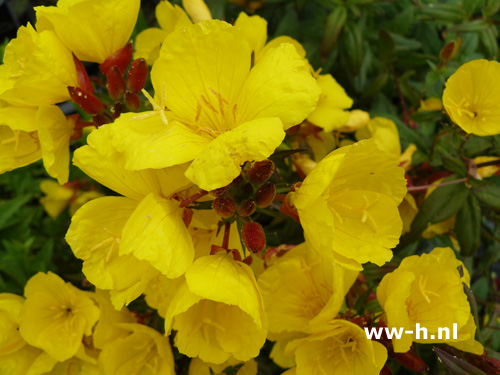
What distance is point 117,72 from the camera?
980mm

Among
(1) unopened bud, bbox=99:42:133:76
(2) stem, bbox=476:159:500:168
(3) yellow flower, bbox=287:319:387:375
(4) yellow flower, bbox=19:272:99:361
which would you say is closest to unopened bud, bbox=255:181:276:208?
(3) yellow flower, bbox=287:319:387:375

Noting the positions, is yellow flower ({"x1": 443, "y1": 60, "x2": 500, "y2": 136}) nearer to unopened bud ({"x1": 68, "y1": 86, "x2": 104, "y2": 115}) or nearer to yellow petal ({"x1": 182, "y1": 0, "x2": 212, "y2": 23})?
yellow petal ({"x1": 182, "y1": 0, "x2": 212, "y2": 23})

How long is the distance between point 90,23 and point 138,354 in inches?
27.9

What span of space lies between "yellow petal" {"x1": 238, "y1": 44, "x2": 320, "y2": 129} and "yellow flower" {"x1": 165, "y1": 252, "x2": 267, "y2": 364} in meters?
0.26

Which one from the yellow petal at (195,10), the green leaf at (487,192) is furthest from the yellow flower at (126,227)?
the green leaf at (487,192)

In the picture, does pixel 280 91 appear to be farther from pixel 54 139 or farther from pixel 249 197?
pixel 54 139

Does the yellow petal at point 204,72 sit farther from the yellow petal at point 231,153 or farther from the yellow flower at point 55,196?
the yellow flower at point 55,196

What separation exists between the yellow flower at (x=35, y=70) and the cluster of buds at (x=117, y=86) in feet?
0.13

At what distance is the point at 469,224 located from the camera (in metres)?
1.34

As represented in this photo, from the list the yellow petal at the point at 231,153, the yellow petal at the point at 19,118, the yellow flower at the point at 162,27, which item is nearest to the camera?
the yellow petal at the point at 231,153

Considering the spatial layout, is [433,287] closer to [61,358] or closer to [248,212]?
[248,212]

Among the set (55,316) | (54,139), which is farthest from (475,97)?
(55,316)

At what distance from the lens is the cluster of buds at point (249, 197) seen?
0.85 meters

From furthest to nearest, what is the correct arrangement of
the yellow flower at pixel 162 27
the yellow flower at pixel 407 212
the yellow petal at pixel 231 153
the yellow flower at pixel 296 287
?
the yellow flower at pixel 407 212
the yellow flower at pixel 162 27
the yellow flower at pixel 296 287
the yellow petal at pixel 231 153
